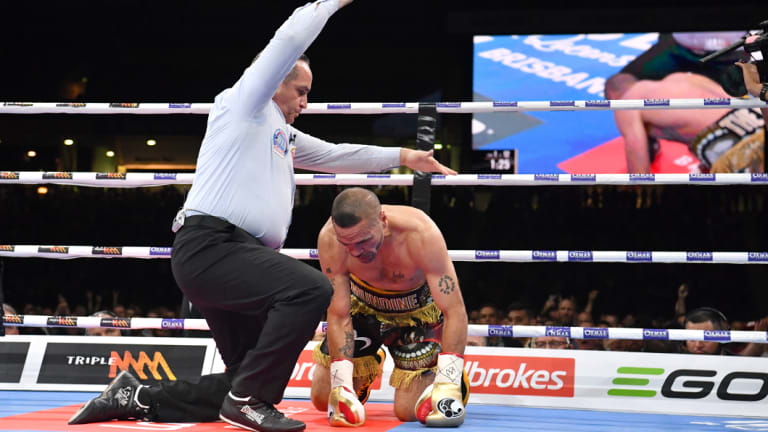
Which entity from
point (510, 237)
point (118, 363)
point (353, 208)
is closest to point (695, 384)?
point (353, 208)

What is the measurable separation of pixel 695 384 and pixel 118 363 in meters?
2.27

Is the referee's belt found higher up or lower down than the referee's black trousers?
higher up

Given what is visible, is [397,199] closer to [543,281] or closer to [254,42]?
[543,281]

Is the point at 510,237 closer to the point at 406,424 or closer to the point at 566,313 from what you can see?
the point at 566,313

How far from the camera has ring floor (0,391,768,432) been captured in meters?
2.19

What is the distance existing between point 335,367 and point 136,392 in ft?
2.01

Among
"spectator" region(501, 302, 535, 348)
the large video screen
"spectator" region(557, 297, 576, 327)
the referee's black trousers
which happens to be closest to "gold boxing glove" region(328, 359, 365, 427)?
the referee's black trousers

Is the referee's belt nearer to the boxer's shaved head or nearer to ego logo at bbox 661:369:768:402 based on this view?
the boxer's shaved head

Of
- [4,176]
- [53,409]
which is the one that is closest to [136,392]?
[53,409]

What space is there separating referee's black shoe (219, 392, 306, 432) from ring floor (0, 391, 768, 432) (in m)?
0.11

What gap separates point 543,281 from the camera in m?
8.41

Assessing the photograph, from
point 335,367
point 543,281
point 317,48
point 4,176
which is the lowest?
point 543,281

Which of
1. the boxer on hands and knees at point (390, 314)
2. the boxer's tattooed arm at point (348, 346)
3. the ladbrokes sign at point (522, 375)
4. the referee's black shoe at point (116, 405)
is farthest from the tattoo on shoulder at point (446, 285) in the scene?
the referee's black shoe at point (116, 405)

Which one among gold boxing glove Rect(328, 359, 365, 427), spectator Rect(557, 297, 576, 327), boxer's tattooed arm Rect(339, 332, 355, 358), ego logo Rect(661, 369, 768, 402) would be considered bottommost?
spectator Rect(557, 297, 576, 327)
